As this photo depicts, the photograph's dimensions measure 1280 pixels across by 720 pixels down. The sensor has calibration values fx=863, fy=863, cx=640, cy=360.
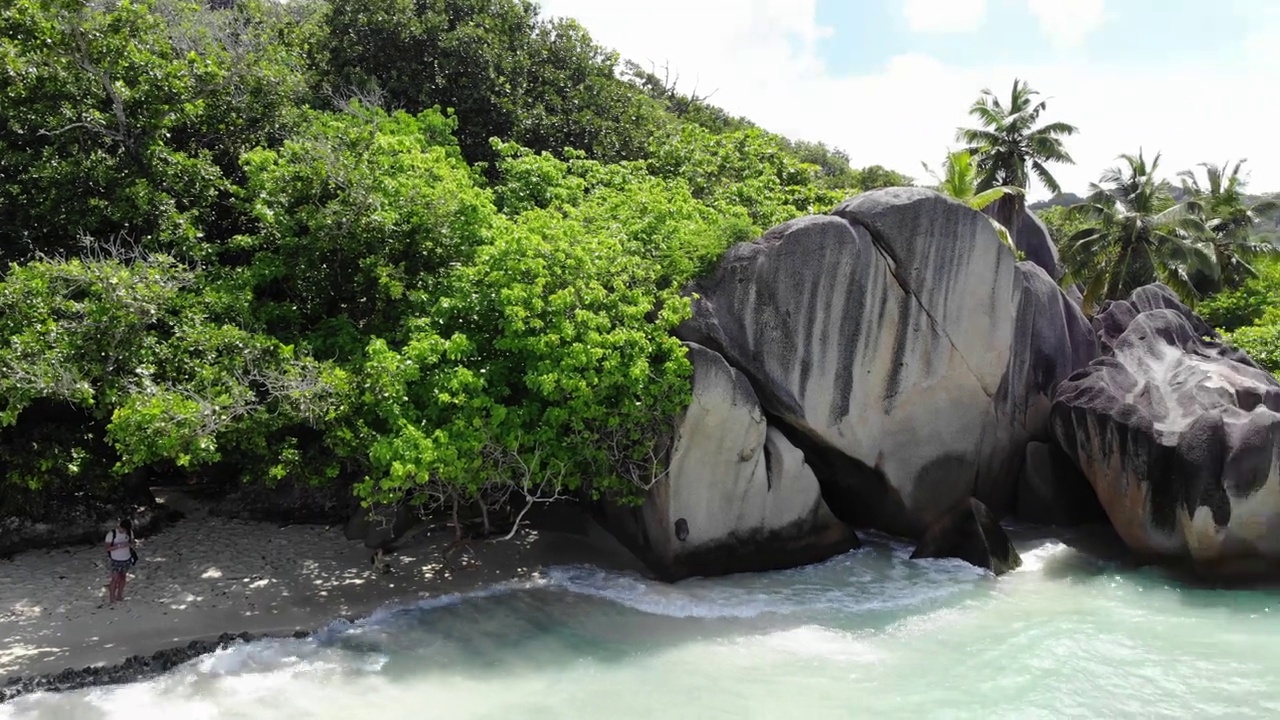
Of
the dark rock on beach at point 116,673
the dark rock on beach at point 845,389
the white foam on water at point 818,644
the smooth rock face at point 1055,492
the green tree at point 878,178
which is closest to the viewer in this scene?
the dark rock on beach at point 116,673

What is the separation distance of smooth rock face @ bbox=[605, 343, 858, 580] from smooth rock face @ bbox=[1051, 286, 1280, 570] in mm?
4436

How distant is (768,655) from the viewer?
10211 millimetres

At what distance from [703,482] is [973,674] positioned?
4.19 metres

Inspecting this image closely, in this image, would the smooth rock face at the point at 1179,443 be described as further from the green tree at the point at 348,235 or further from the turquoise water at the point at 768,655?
the green tree at the point at 348,235

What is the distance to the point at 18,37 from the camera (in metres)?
12.8

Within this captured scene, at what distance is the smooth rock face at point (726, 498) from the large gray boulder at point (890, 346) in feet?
2.15

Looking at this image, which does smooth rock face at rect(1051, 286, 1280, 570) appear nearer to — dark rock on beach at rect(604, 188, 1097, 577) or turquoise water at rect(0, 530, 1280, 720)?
turquoise water at rect(0, 530, 1280, 720)

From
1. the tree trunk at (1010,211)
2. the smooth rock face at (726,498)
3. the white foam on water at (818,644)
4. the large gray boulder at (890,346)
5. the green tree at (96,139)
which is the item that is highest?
the tree trunk at (1010,211)

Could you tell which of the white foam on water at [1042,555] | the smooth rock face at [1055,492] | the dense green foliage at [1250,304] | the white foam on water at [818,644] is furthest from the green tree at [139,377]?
the dense green foliage at [1250,304]

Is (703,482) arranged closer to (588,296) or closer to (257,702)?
(588,296)

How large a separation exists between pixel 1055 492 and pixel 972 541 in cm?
254

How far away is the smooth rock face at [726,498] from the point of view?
11.9m

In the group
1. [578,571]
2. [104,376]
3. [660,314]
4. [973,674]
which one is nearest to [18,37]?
[104,376]

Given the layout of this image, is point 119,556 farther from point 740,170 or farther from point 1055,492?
point 1055,492
